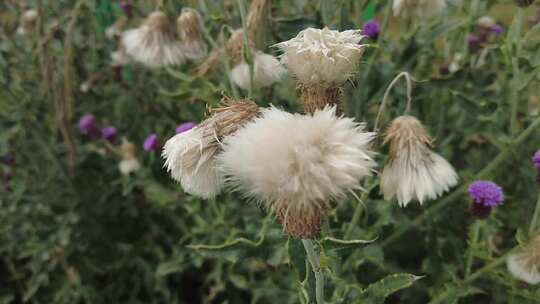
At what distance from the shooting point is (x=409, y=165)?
137 centimetres

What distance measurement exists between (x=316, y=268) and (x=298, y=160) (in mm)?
320

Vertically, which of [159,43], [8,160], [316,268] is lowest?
[8,160]

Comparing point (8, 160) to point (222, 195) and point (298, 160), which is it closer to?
point (222, 195)

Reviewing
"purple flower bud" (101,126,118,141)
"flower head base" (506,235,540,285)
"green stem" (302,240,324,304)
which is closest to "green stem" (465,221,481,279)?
"flower head base" (506,235,540,285)

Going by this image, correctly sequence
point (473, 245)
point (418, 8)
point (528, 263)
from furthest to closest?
point (418, 8) → point (473, 245) → point (528, 263)

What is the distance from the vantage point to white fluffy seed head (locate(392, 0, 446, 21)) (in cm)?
184

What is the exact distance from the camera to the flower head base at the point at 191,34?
1885 mm

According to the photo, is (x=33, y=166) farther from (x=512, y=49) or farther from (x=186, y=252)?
(x=512, y=49)

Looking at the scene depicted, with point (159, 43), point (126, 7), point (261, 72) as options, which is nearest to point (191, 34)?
point (159, 43)

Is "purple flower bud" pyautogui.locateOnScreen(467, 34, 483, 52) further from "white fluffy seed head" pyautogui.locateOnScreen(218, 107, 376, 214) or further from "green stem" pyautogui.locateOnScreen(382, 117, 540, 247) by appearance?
"white fluffy seed head" pyautogui.locateOnScreen(218, 107, 376, 214)

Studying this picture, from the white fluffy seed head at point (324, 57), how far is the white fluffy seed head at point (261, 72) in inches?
22.8

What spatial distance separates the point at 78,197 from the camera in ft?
8.23

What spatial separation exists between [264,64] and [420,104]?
890 millimetres

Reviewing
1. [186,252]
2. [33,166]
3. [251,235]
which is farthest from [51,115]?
[251,235]
